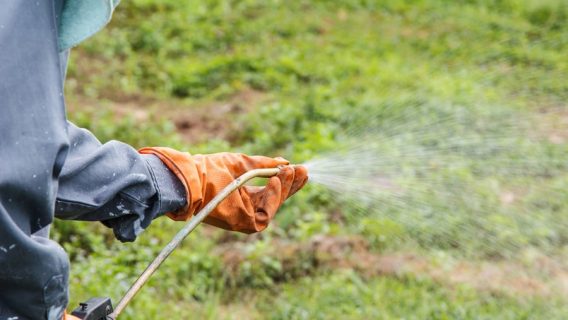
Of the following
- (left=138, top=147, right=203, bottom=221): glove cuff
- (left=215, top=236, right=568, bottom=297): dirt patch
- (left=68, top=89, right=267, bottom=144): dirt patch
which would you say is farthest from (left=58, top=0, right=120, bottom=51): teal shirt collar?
(left=68, top=89, right=267, bottom=144): dirt patch

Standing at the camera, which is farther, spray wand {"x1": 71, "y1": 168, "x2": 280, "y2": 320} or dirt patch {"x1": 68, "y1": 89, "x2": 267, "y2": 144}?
dirt patch {"x1": 68, "y1": 89, "x2": 267, "y2": 144}

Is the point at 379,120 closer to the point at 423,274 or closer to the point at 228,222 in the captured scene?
the point at 423,274

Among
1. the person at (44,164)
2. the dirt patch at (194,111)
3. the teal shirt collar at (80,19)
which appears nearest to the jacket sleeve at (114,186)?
the person at (44,164)

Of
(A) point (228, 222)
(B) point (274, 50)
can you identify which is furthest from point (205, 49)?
(A) point (228, 222)

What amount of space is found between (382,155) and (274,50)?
2.57 metres

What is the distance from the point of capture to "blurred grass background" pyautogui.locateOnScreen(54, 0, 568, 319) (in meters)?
4.29

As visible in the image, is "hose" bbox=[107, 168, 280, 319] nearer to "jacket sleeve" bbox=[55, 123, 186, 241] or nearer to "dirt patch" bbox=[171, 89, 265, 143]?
"jacket sleeve" bbox=[55, 123, 186, 241]

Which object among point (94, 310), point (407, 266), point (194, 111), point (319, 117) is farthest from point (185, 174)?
point (194, 111)

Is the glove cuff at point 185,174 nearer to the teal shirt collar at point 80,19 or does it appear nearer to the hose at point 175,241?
the hose at point 175,241

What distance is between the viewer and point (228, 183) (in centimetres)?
252

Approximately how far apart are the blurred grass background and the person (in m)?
1.87

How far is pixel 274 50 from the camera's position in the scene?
7.92m

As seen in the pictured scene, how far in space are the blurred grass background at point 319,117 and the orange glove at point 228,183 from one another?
4.70 ft

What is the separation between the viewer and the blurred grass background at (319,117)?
4.29 m
